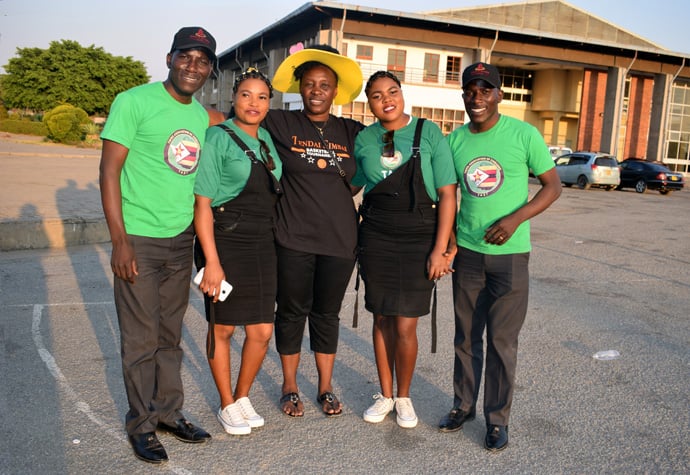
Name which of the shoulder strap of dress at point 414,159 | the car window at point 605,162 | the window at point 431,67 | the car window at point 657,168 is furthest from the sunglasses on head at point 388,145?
the window at point 431,67

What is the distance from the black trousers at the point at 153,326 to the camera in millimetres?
3232

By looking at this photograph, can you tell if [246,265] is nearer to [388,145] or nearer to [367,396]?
[388,145]

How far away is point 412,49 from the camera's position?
1487 inches

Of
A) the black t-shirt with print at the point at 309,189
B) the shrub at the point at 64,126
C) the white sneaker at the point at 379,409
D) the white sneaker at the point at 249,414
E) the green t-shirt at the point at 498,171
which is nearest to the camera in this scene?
the green t-shirt at the point at 498,171

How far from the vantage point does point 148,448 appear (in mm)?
3275

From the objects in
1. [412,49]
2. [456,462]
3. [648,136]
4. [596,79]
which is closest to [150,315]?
[456,462]

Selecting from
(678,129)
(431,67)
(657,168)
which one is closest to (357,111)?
(431,67)

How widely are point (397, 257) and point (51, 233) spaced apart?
7.55 m

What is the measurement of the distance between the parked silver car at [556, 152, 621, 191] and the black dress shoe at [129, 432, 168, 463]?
84.3ft

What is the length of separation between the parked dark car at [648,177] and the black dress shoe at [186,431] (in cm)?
2681

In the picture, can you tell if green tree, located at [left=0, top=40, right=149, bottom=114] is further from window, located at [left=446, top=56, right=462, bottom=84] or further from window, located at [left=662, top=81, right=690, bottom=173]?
window, located at [left=662, top=81, right=690, bottom=173]

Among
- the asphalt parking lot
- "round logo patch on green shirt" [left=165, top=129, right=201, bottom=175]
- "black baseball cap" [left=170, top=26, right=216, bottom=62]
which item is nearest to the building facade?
the asphalt parking lot

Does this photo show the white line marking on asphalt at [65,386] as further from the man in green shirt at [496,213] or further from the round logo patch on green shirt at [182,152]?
the man in green shirt at [496,213]

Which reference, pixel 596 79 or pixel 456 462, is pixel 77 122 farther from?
pixel 456 462
